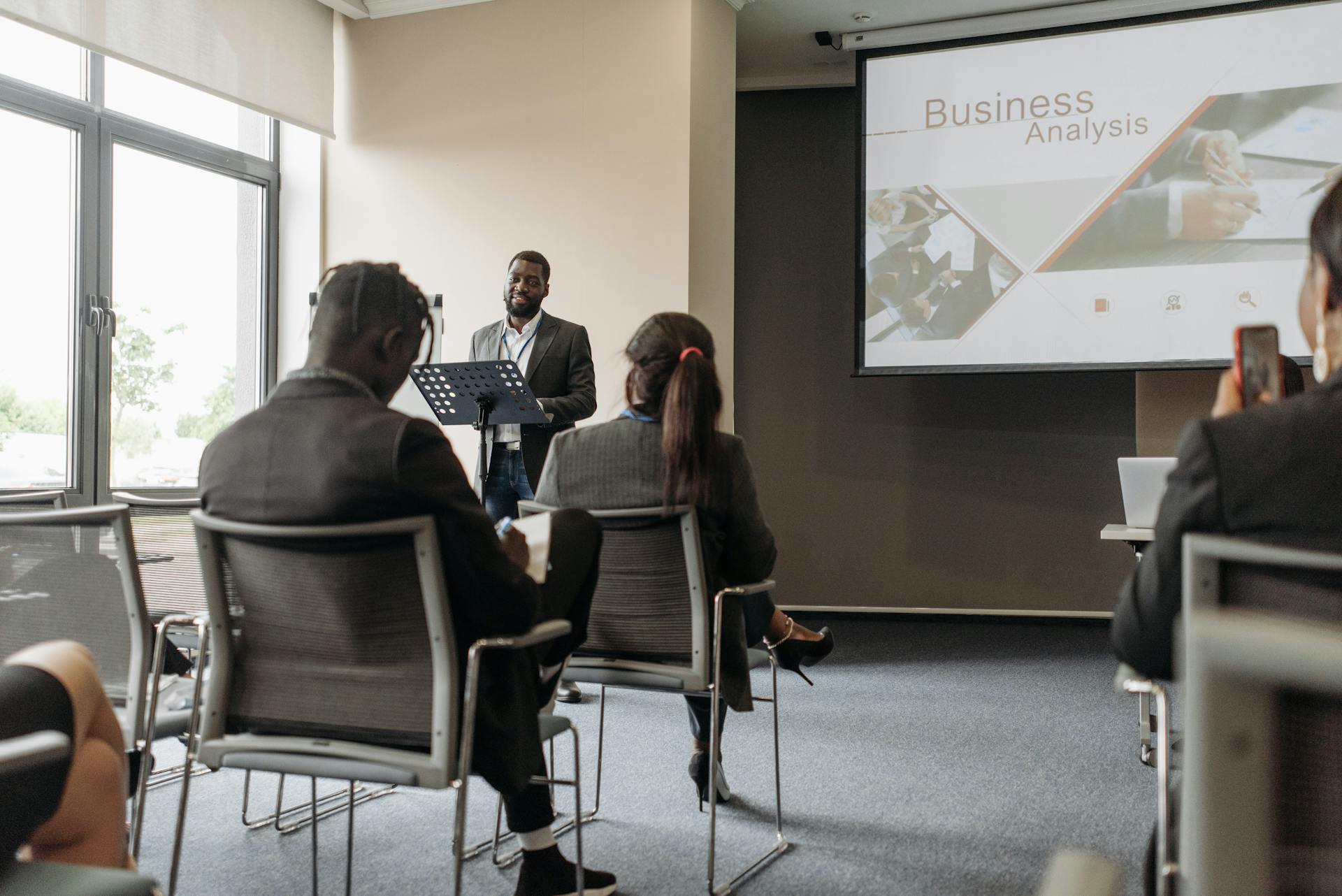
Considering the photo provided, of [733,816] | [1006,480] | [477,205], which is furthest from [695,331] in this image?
[1006,480]

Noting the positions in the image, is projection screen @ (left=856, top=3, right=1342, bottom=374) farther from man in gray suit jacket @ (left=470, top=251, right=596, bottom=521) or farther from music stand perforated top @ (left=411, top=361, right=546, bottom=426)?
Result: music stand perforated top @ (left=411, top=361, right=546, bottom=426)

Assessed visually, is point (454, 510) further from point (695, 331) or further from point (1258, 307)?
point (1258, 307)

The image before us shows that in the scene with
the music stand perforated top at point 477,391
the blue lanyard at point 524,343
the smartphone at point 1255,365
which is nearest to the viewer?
the smartphone at point 1255,365

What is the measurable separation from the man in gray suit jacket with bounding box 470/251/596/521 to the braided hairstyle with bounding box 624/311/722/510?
172 centimetres

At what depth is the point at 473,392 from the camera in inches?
134

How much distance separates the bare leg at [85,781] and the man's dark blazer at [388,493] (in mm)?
330

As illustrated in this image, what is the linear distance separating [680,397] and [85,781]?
1238 mm

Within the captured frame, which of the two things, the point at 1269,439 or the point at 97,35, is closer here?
the point at 1269,439

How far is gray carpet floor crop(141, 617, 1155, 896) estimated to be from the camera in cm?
223

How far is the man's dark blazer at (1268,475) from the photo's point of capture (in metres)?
0.99

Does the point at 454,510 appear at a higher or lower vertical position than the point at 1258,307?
lower

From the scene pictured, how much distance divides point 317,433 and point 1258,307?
170 inches

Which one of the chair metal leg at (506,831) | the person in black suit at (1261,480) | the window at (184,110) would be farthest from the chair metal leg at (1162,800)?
the window at (184,110)

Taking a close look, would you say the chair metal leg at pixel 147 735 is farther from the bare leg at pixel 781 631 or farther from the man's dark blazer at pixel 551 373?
the man's dark blazer at pixel 551 373
